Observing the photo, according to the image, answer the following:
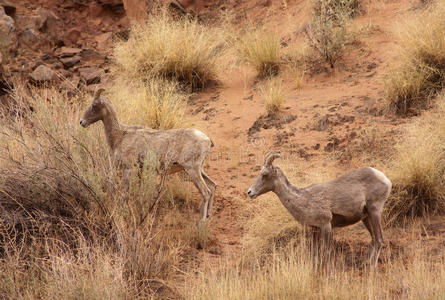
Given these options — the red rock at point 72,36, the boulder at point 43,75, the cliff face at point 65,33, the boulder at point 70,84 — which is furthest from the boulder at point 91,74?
the red rock at point 72,36

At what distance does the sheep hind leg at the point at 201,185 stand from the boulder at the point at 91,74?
24.2ft

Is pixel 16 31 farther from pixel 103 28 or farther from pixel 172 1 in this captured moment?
pixel 172 1

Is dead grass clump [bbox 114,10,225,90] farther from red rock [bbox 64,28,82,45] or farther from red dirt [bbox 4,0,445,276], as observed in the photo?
red rock [bbox 64,28,82,45]

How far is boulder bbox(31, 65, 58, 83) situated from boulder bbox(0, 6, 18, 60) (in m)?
1.62

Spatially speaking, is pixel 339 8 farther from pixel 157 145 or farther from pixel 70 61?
pixel 70 61

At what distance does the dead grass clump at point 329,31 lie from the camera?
39.8ft

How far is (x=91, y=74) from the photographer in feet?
49.1

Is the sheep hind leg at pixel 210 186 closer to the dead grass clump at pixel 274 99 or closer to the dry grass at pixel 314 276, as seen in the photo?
the dry grass at pixel 314 276

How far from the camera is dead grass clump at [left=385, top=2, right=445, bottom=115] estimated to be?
9.95 metres

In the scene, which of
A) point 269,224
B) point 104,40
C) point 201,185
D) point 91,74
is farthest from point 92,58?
point 269,224

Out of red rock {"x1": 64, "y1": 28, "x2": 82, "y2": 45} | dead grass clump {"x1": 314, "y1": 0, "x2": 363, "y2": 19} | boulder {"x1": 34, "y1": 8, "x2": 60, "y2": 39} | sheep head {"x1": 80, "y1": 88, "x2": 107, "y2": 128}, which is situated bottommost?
red rock {"x1": 64, "y1": 28, "x2": 82, "y2": 45}

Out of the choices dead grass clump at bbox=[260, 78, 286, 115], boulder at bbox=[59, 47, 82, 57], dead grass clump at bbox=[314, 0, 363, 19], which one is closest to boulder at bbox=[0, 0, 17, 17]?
boulder at bbox=[59, 47, 82, 57]

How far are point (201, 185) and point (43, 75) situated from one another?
7.63 meters

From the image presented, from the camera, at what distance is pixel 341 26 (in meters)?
12.5
